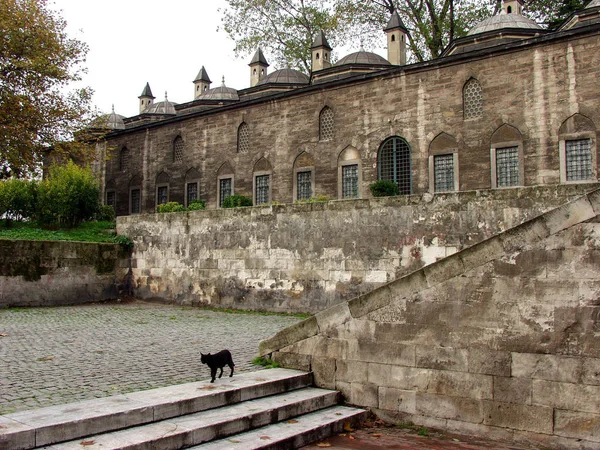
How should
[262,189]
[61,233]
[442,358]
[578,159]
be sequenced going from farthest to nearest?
[262,189] → [61,233] → [578,159] → [442,358]

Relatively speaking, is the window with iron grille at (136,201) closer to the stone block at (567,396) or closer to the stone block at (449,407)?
the stone block at (449,407)

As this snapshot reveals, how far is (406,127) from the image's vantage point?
841 inches

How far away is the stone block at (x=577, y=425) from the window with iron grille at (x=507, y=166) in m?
14.6

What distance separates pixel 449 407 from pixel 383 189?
47.5 ft

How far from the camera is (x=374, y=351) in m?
6.82

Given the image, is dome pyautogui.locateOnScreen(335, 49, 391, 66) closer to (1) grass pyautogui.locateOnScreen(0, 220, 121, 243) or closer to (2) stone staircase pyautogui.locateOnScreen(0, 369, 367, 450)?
(1) grass pyautogui.locateOnScreen(0, 220, 121, 243)

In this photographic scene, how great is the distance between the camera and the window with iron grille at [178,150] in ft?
97.8

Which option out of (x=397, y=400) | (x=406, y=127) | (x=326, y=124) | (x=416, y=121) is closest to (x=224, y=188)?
(x=326, y=124)

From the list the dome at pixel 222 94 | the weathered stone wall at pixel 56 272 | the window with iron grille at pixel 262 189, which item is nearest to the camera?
the weathered stone wall at pixel 56 272

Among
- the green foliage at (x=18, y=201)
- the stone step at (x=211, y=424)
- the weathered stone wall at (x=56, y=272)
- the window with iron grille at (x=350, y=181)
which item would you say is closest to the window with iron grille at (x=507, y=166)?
the window with iron grille at (x=350, y=181)

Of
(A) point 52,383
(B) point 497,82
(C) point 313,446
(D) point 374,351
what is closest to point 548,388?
(D) point 374,351

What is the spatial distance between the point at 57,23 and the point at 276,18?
1550 centimetres

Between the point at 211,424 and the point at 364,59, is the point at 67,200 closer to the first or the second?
the point at 364,59

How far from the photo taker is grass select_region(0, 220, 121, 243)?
19.7 metres
